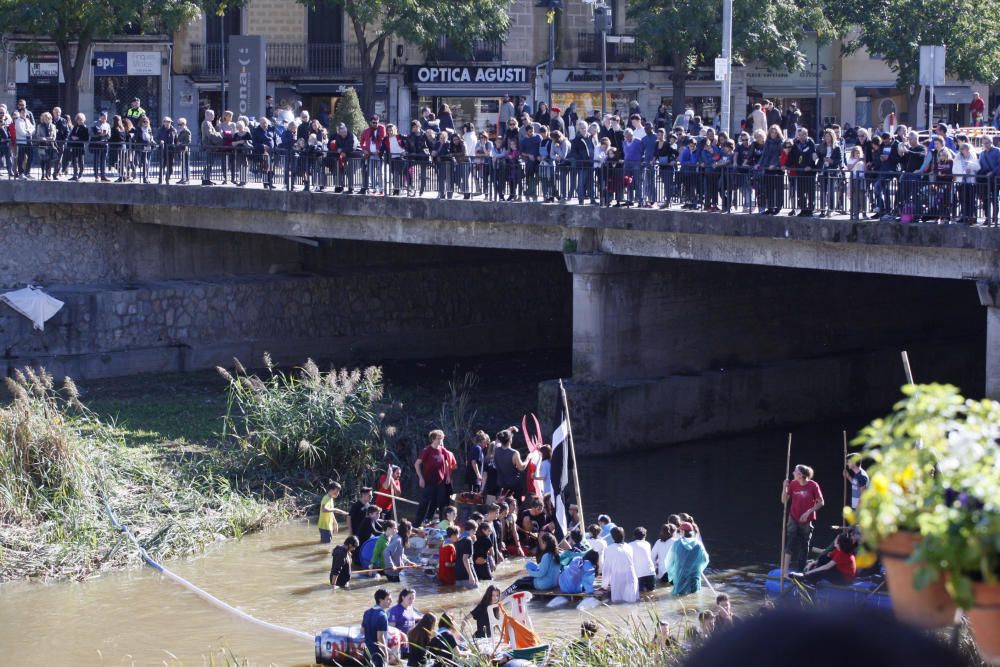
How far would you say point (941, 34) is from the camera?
44.0m

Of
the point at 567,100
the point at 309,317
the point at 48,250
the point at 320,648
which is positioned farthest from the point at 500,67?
the point at 320,648

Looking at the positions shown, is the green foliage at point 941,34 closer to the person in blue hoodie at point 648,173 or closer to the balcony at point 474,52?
the balcony at point 474,52

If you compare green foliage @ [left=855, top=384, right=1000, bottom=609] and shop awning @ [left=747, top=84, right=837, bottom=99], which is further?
shop awning @ [left=747, top=84, right=837, bottom=99]

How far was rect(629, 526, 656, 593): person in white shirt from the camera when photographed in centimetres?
1555

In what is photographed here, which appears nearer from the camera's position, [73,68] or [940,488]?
[940,488]

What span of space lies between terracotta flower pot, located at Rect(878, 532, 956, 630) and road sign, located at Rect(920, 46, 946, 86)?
20.8 m

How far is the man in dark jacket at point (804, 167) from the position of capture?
2067 cm

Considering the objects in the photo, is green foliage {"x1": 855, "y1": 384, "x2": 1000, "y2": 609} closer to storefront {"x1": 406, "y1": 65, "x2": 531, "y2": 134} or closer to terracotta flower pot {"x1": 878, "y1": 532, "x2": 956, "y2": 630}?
terracotta flower pot {"x1": 878, "y1": 532, "x2": 956, "y2": 630}

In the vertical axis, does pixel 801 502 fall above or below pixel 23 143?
below

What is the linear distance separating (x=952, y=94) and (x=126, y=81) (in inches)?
954

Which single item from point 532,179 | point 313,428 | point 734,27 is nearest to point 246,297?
point 532,179

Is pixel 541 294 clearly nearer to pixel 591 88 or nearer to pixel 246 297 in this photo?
pixel 246 297

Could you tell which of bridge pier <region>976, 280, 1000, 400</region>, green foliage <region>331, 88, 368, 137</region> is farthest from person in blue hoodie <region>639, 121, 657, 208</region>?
green foliage <region>331, 88, 368, 137</region>

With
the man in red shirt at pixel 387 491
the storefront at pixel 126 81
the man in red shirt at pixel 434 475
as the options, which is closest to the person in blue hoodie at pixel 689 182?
the man in red shirt at pixel 434 475
